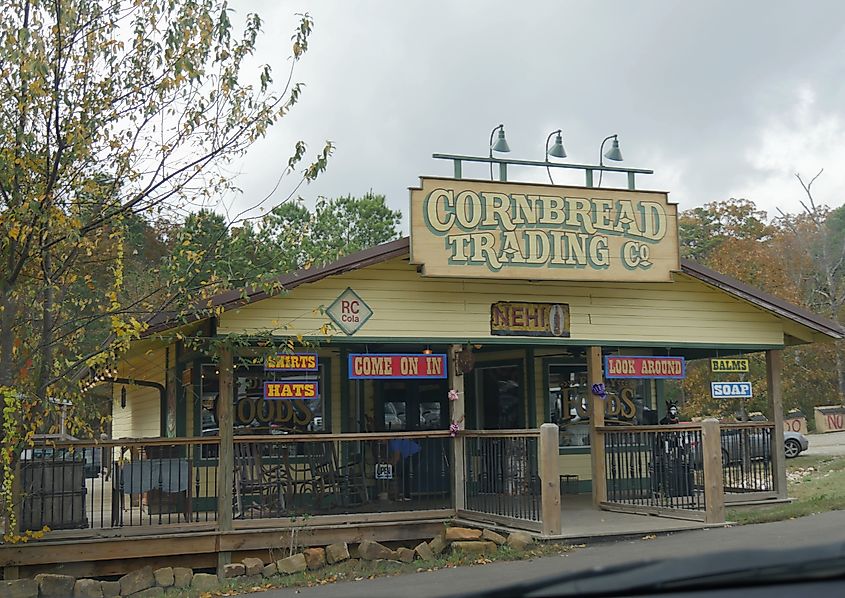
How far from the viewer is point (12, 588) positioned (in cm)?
1094

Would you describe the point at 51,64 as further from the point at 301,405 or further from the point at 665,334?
the point at 665,334

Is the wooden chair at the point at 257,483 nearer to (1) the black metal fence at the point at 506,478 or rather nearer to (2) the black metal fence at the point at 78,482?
(2) the black metal fence at the point at 78,482

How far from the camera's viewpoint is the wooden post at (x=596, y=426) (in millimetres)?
14719

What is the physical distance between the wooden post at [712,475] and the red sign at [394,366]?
3.59 m

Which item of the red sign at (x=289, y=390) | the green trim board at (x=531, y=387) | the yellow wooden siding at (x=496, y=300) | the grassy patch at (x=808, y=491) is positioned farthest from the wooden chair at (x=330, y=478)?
the grassy patch at (x=808, y=491)

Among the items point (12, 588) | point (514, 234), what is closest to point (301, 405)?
point (514, 234)

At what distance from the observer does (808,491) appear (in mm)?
17172

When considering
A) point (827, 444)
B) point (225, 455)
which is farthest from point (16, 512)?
point (827, 444)

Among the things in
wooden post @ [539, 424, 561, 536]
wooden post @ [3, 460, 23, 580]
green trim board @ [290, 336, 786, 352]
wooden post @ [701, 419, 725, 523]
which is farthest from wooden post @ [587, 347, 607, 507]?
wooden post @ [3, 460, 23, 580]

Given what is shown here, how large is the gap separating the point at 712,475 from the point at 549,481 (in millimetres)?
2384

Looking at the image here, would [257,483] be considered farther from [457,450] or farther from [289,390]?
[457,450]

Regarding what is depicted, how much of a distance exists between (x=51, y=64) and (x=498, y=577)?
22.8 feet

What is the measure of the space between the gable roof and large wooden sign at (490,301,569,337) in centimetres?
173

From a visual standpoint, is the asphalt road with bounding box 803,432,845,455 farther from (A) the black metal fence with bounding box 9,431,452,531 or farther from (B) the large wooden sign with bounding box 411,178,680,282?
(A) the black metal fence with bounding box 9,431,452,531
